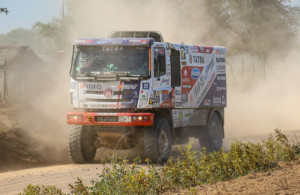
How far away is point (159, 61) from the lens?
528 inches

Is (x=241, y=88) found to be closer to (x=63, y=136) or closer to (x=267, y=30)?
(x=267, y=30)

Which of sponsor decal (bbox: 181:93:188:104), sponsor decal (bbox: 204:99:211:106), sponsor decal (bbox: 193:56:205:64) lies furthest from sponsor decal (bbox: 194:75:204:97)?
sponsor decal (bbox: 181:93:188:104)

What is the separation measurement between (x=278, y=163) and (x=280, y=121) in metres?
17.5

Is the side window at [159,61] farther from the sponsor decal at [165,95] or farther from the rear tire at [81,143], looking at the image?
the rear tire at [81,143]

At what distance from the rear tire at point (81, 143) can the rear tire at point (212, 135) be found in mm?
3652

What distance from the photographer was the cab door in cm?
1326

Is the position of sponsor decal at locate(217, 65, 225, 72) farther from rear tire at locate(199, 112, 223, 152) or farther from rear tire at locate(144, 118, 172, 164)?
rear tire at locate(144, 118, 172, 164)

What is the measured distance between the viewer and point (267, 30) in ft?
132

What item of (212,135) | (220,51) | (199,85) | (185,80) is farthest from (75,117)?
(220,51)

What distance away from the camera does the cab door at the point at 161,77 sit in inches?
522

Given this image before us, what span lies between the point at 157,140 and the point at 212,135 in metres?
3.65

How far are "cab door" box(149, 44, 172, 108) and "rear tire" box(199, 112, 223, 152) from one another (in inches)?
111

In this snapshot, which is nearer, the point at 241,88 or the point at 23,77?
the point at 241,88

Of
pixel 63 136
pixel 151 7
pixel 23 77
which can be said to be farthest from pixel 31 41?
pixel 63 136
